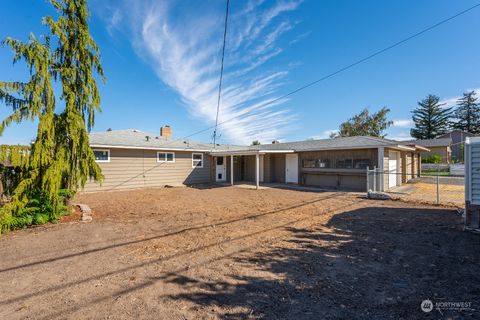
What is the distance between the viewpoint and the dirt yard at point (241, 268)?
2699 millimetres

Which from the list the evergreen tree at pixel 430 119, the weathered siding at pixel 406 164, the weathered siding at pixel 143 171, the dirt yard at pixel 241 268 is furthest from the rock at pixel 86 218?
the evergreen tree at pixel 430 119

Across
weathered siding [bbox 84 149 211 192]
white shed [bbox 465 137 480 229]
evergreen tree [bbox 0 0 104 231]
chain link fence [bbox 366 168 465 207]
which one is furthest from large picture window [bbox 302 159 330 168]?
evergreen tree [bbox 0 0 104 231]

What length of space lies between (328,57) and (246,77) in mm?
4931

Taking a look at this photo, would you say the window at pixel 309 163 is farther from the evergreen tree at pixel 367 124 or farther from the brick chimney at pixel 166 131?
the evergreen tree at pixel 367 124

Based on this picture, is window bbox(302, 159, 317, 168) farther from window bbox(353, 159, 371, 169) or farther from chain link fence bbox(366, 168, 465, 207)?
chain link fence bbox(366, 168, 465, 207)

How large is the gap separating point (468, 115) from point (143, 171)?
6920cm

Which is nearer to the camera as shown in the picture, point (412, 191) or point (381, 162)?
point (381, 162)

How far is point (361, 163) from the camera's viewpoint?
1296 cm

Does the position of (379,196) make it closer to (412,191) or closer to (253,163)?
(412,191)

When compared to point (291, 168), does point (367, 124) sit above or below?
above

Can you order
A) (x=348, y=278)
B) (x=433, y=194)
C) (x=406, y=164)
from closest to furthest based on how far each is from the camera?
(x=348, y=278) < (x=433, y=194) < (x=406, y=164)

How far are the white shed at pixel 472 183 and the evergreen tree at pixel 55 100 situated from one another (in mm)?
10585

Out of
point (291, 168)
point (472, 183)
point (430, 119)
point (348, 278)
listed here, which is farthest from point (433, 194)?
point (430, 119)

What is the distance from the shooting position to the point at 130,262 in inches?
156
